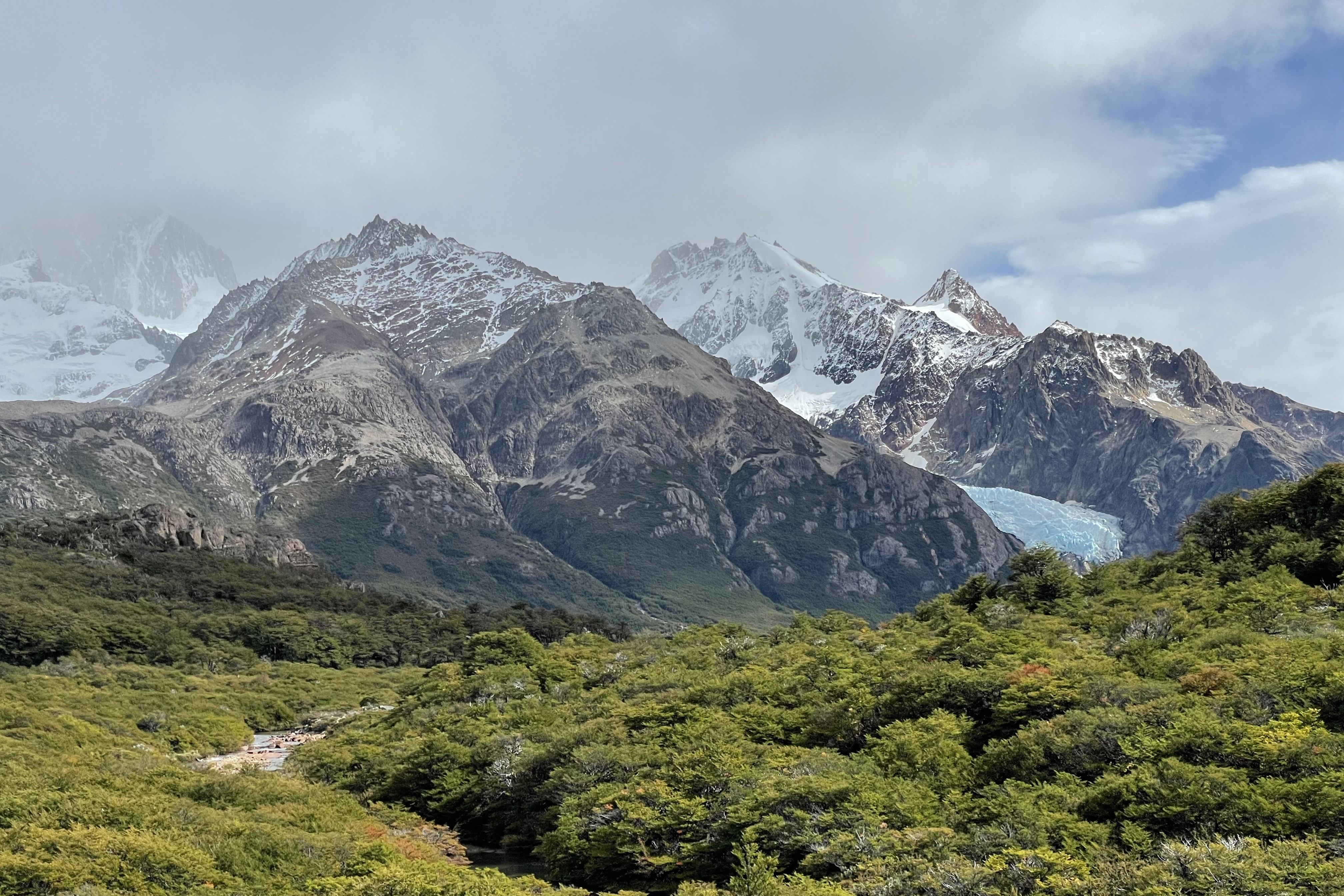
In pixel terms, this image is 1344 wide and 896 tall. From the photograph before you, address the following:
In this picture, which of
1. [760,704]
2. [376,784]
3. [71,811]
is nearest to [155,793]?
[71,811]

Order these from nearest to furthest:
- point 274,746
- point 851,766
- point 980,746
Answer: point 851,766, point 980,746, point 274,746

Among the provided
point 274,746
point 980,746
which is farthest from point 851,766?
point 274,746

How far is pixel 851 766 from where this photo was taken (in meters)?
60.2

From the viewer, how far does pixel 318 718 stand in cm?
14788

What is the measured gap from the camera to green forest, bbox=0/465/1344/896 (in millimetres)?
46156

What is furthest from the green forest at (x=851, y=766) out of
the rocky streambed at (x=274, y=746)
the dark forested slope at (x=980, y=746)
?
the rocky streambed at (x=274, y=746)

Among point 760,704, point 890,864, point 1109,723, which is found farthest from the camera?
point 760,704

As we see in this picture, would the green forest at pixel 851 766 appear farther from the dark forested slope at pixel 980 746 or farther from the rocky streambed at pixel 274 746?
the rocky streambed at pixel 274 746

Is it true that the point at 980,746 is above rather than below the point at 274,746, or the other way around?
above

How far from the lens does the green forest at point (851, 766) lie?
151ft

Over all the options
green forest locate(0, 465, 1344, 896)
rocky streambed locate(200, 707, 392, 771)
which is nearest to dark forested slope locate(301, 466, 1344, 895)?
green forest locate(0, 465, 1344, 896)

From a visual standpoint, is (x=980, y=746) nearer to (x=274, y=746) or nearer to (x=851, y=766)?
(x=851, y=766)

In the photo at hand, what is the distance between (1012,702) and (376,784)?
172ft

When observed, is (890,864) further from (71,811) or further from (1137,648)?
(71,811)
